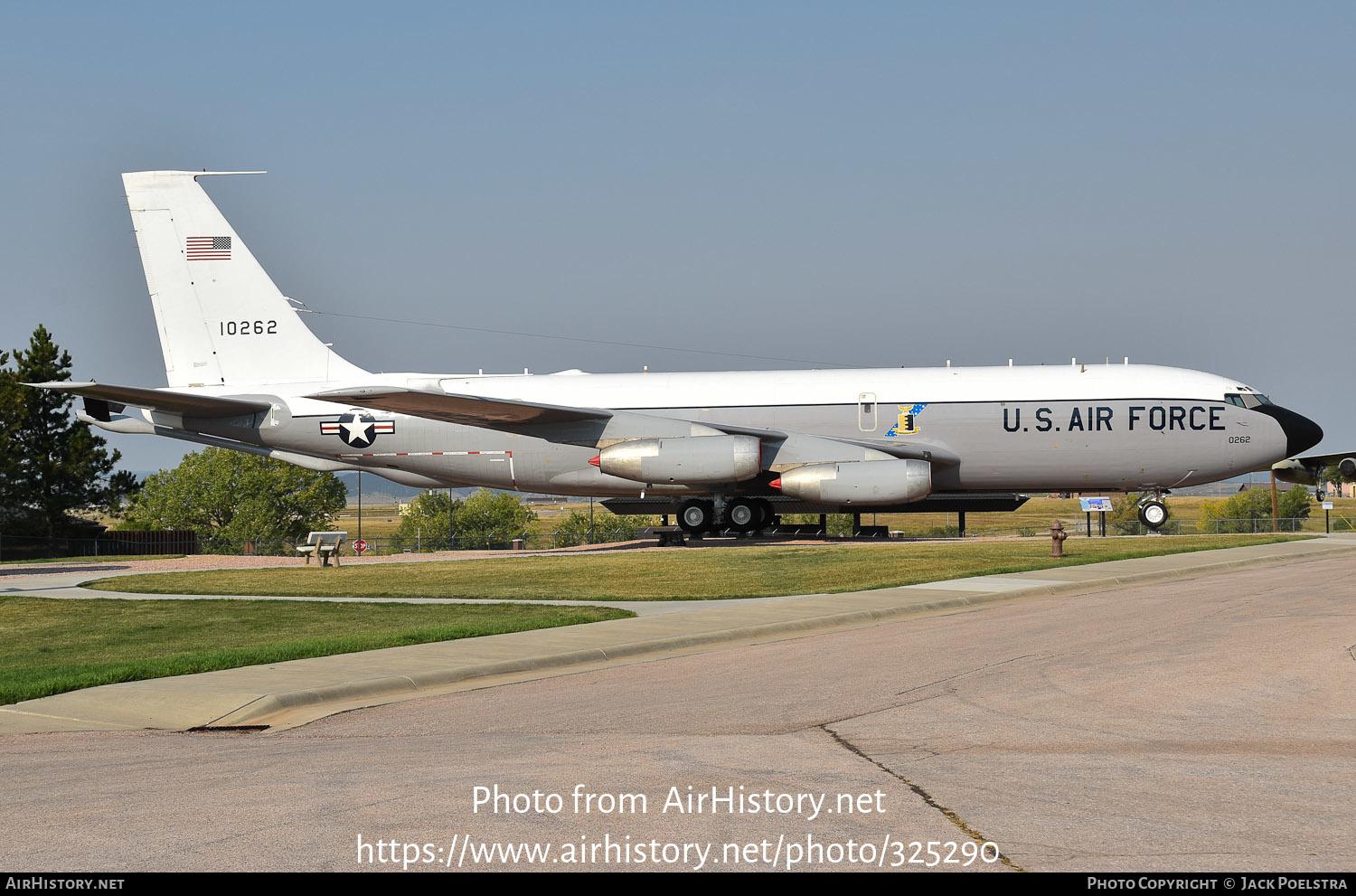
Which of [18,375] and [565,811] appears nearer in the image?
[565,811]

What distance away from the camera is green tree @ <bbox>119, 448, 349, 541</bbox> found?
99.4 metres

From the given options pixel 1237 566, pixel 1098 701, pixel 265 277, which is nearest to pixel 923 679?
pixel 1098 701

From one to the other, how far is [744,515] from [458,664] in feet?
78.6

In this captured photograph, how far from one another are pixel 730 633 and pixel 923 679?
4.31m

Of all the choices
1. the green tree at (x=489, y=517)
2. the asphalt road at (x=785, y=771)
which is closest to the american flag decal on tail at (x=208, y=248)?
the asphalt road at (x=785, y=771)

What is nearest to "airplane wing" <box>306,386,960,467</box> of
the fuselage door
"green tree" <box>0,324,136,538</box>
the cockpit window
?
the fuselage door

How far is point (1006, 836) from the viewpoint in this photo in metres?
5.96

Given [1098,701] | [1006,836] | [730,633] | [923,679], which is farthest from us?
[730,633]

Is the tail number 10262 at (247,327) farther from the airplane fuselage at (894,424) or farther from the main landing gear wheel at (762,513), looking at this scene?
the main landing gear wheel at (762,513)

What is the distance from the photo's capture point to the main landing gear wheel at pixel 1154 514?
33.9m

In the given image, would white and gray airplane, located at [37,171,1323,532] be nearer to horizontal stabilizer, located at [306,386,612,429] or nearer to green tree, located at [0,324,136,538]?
horizontal stabilizer, located at [306,386,612,429]

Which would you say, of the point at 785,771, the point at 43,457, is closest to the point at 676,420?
the point at 785,771

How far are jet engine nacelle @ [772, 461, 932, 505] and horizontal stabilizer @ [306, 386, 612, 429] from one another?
600 cm
